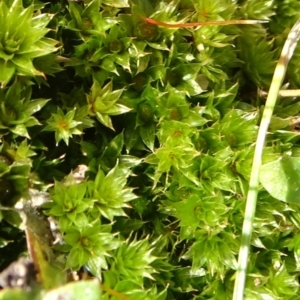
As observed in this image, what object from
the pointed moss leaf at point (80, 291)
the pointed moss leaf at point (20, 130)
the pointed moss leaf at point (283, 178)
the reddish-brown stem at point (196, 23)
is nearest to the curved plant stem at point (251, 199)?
the pointed moss leaf at point (283, 178)

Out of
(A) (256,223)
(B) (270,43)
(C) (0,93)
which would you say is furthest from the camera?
(B) (270,43)

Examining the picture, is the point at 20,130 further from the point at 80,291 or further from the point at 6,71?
the point at 80,291

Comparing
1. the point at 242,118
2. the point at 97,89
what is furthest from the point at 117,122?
the point at 242,118

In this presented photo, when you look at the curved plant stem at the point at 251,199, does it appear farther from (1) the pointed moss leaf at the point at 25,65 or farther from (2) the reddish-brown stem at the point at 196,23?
(1) the pointed moss leaf at the point at 25,65

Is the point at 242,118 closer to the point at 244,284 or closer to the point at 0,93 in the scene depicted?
Answer: the point at 244,284

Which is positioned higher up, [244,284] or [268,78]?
[268,78]

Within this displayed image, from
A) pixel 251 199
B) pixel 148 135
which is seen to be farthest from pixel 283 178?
pixel 148 135
